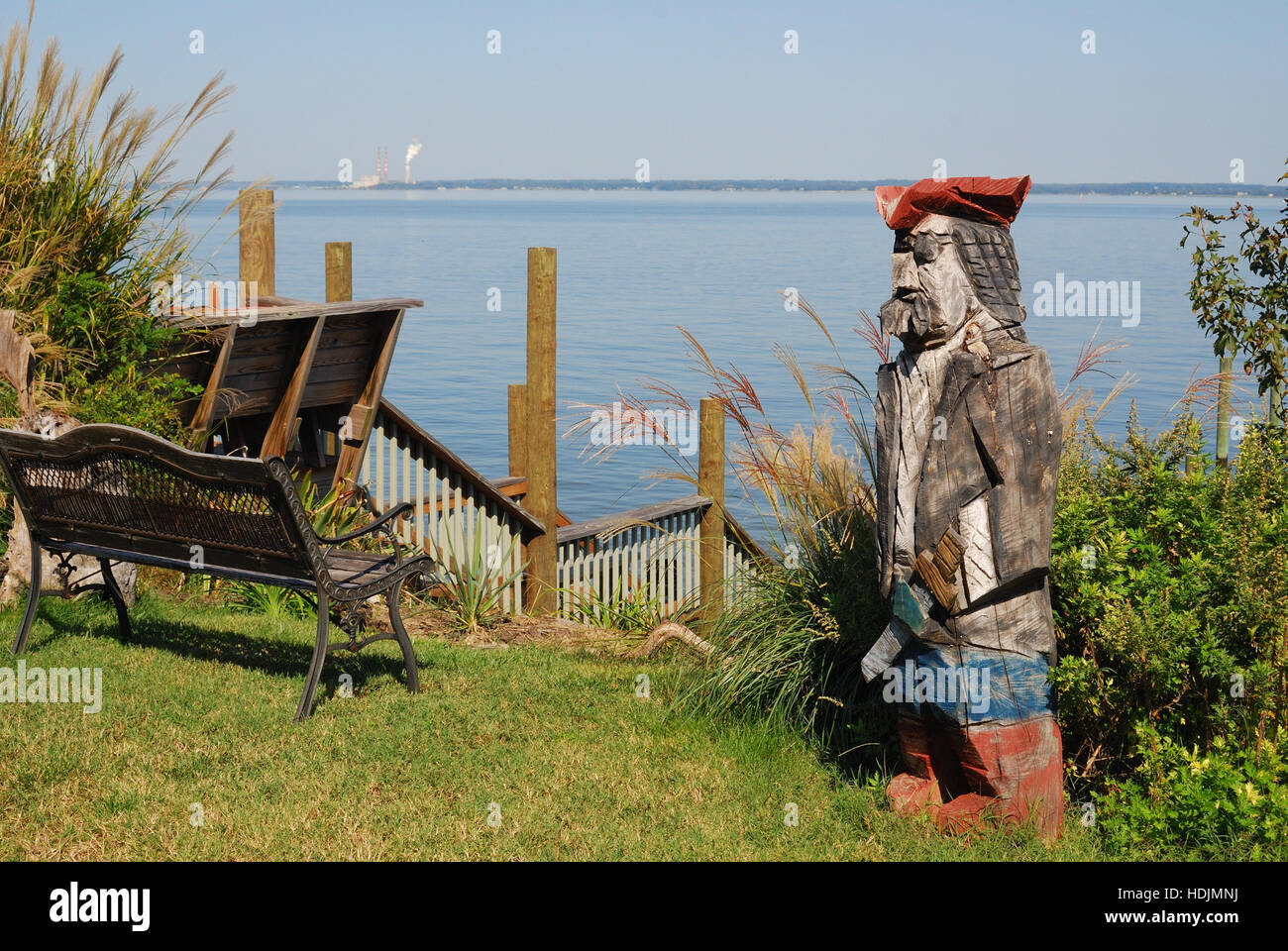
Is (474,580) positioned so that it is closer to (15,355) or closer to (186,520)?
(186,520)

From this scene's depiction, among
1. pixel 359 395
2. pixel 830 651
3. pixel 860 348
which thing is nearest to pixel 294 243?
pixel 860 348

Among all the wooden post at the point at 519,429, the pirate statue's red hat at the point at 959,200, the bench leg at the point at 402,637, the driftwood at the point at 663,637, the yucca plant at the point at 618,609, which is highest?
the pirate statue's red hat at the point at 959,200

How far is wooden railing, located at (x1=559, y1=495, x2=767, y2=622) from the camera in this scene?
33.1ft

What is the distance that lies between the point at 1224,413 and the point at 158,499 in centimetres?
560

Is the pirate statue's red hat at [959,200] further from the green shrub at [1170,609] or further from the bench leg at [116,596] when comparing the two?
the bench leg at [116,596]

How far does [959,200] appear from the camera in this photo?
14.9 ft

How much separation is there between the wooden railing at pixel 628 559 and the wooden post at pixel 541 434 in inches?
6.8

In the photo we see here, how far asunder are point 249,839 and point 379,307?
5112 millimetres

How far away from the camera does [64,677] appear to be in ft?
19.6

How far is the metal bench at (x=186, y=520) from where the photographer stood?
5590mm

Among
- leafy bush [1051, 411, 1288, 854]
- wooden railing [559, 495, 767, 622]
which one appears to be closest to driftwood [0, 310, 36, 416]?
wooden railing [559, 495, 767, 622]

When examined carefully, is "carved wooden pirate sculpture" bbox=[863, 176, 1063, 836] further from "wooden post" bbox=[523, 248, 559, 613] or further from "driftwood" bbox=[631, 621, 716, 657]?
"wooden post" bbox=[523, 248, 559, 613]

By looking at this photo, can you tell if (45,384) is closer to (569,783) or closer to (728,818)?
(569,783)

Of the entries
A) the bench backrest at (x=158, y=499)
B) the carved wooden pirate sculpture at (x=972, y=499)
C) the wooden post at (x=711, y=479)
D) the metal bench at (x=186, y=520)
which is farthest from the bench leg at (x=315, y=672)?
the wooden post at (x=711, y=479)
